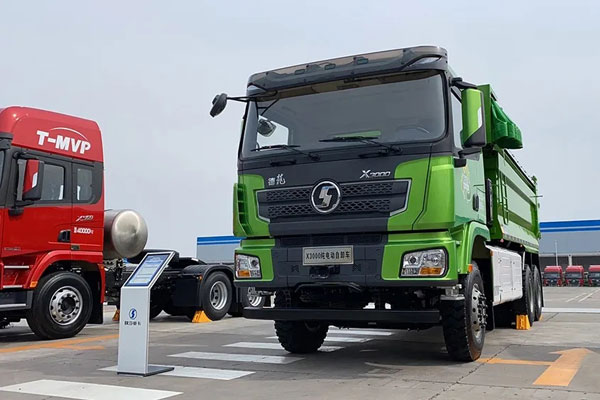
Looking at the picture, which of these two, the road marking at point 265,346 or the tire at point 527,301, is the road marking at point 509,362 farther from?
the tire at point 527,301

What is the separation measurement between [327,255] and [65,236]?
525 centimetres

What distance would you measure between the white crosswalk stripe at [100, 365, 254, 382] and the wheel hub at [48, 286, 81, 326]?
11.1 feet

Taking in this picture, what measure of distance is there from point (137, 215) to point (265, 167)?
19.0 ft

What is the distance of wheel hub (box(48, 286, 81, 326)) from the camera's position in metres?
9.23

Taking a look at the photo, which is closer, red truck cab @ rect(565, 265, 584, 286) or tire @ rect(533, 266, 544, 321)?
tire @ rect(533, 266, 544, 321)

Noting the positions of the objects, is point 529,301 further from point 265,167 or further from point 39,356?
point 39,356

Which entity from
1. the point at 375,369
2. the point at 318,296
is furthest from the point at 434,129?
the point at 375,369

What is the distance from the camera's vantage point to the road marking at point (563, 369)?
17.2 ft

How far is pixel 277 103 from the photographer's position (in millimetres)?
6461

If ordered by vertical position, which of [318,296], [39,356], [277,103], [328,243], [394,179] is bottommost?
[39,356]

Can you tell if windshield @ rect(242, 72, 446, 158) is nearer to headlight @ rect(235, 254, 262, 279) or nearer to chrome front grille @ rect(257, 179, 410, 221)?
chrome front grille @ rect(257, 179, 410, 221)

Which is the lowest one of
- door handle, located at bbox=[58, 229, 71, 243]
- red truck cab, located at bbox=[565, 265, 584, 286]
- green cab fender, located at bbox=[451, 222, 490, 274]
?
red truck cab, located at bbox=[565, 265, 584, 286]

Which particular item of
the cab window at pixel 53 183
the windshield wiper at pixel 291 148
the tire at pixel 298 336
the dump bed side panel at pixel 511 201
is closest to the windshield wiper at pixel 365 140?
the windshield wiper at pixel 291 148

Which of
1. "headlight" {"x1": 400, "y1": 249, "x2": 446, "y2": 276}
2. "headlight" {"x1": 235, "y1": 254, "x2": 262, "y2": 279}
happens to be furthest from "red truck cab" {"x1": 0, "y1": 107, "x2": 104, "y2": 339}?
"headlight" {"x1": 400, "y1": 249, "x2": 446, "y2": 276}
